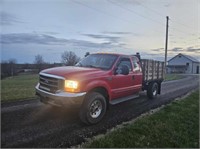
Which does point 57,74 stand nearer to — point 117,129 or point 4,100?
point 117,129

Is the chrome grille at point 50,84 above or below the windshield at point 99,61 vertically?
below

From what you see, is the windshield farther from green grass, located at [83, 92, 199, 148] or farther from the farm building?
the farm building

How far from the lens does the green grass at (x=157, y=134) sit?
4465 mm

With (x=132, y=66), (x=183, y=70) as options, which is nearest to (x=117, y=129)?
(x=132, y=66)

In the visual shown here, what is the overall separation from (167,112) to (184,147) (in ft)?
9.67

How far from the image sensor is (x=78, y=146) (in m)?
4.35

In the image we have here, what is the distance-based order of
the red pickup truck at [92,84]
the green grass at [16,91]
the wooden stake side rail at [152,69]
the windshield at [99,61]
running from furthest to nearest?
the wooden stake side rail at [152,69]
the green grass at [16,91]
the windshield at [99,61]
the red pickup truck at [92,84]

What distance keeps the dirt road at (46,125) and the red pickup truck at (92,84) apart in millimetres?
484

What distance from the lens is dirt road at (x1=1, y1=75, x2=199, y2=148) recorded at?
4.54 m

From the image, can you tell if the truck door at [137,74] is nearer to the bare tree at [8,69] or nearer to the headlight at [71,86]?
the headlight at [71,86]

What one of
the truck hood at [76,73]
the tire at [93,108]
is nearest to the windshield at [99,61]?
the truck hood at [76,73]

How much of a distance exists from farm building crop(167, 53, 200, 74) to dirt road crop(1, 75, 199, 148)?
71884 mm

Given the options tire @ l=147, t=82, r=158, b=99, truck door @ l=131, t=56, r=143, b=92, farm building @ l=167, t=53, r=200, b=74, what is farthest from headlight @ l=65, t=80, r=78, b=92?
farm building @ l=167, t=53, r=200, b=74

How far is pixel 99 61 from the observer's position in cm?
735
